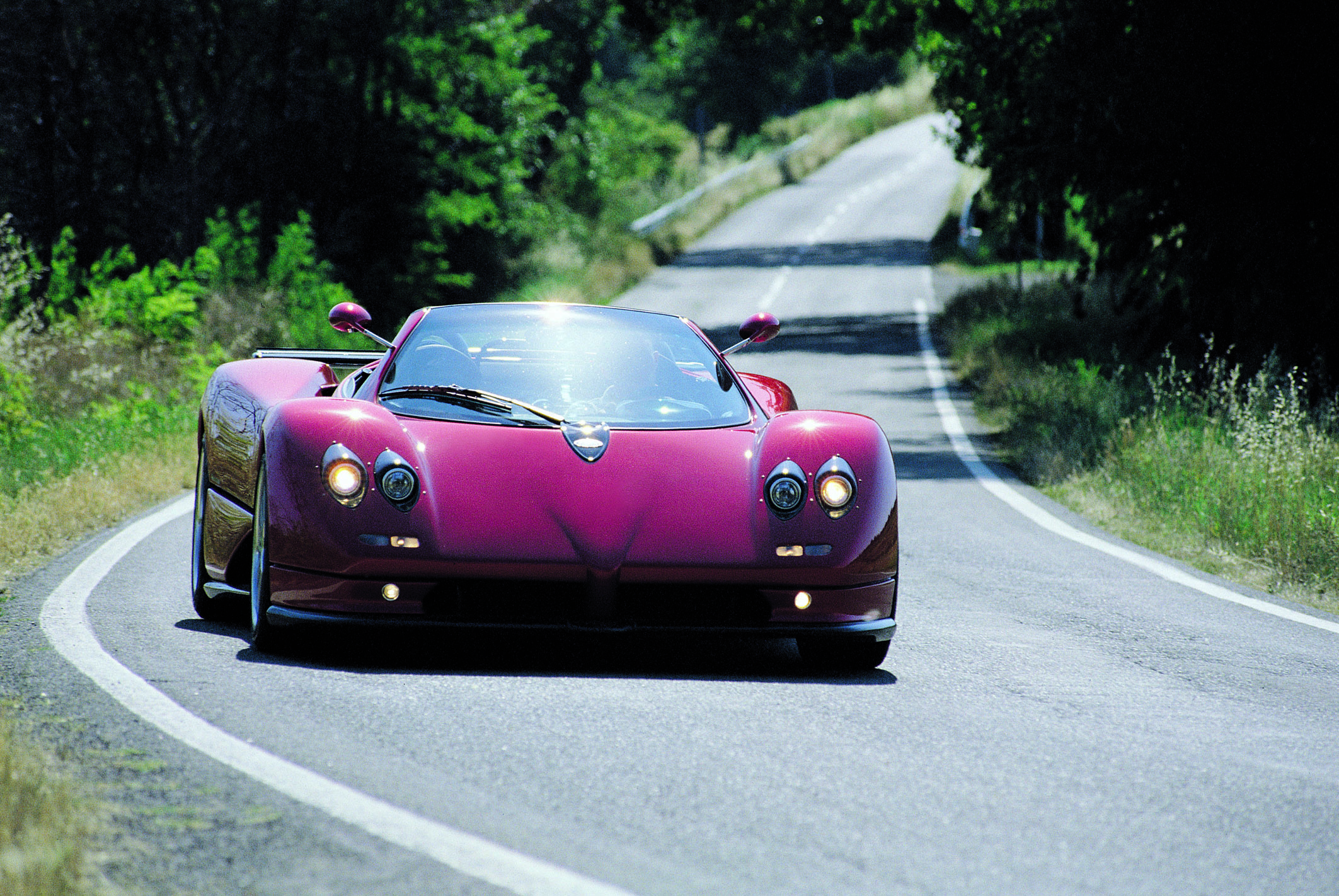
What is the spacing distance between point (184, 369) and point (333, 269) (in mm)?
10779

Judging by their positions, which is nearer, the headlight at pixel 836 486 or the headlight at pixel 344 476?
the headlight at pixel 344 476

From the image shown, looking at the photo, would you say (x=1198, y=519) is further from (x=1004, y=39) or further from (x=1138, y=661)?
(x=1004, y=39)

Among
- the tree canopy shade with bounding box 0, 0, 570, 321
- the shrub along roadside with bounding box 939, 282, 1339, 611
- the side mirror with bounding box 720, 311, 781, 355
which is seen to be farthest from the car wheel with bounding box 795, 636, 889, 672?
the tree canopy shade with bounding box 0, 0, 570, 321

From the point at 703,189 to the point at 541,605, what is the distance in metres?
43.7

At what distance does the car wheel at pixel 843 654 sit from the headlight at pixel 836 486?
0.45m

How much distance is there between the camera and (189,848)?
3.38 meters

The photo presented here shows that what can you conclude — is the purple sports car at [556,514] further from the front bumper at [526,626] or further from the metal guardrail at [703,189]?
the metal guardrail at [703,189]

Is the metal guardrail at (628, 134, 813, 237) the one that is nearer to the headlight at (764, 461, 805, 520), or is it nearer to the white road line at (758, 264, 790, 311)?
the white road line at (758, 264, 790, 311)

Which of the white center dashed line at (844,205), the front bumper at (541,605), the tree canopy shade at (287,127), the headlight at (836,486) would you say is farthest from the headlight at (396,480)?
the white center dashed line at (844,205)

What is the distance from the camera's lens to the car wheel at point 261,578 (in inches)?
211

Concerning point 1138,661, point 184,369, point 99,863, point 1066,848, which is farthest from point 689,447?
point 184,369

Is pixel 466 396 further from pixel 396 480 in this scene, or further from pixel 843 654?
pixel 843 654

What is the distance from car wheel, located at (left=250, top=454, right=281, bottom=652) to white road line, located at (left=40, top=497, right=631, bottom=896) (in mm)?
458

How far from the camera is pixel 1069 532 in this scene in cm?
966
